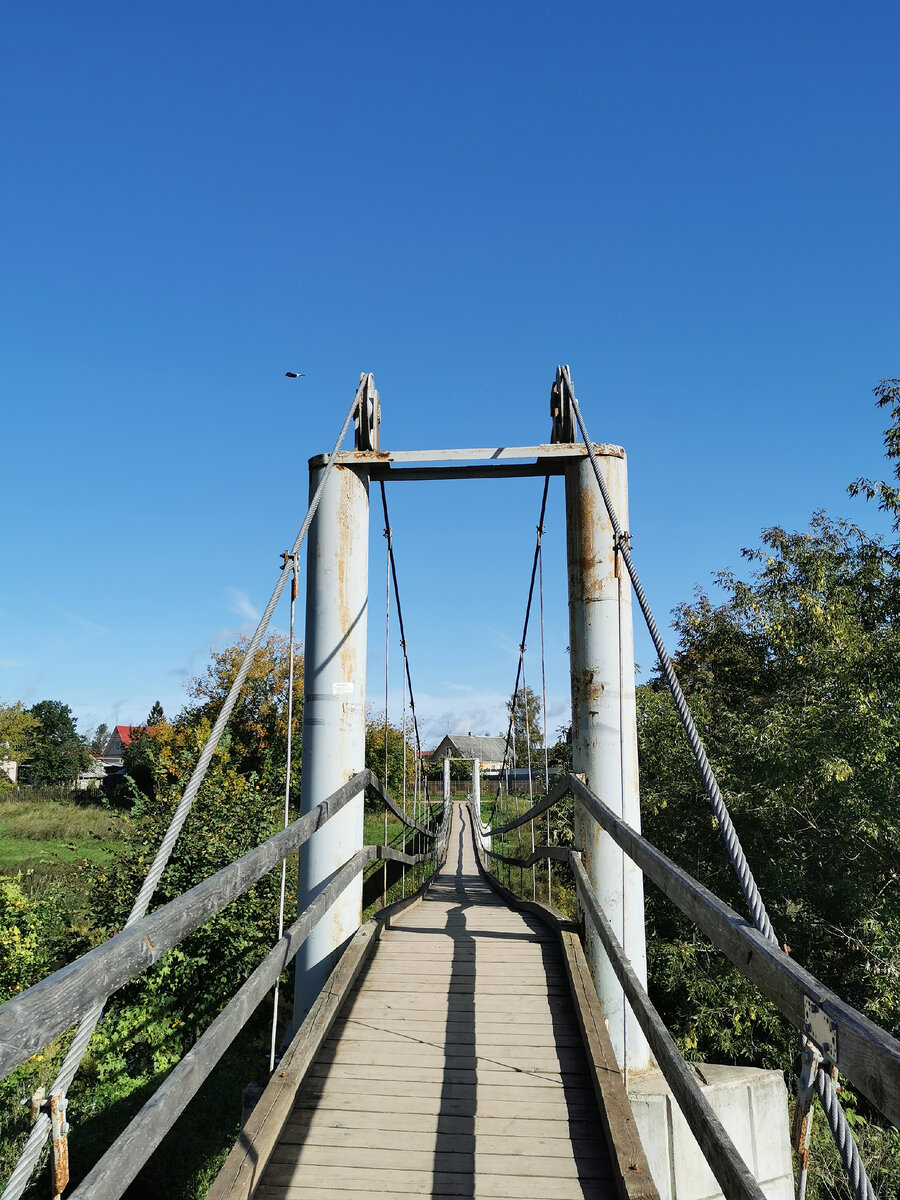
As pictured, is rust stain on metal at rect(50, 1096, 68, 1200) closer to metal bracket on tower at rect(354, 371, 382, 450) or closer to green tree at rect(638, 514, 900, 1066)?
metal bracket on tower at rect(354, 371, 382, 450)

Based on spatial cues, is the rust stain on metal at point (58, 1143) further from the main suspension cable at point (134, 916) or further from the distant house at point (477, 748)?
the distant house at point (477, 748)

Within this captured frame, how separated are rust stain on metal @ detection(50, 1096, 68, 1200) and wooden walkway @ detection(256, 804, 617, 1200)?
1076mm

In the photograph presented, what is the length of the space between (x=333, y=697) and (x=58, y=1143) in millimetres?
2912

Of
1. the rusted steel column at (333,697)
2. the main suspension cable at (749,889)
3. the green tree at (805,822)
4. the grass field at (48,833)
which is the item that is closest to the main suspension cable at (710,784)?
the main suspension cable at (749,889)

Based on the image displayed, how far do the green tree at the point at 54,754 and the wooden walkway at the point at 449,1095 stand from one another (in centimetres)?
3585

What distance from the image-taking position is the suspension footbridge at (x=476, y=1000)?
4.50 ft

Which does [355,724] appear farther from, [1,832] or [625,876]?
[1,832]

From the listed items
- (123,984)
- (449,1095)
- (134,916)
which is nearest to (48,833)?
(449,1095)

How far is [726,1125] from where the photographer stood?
383cm

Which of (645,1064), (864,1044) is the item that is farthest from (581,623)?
(864,1044)

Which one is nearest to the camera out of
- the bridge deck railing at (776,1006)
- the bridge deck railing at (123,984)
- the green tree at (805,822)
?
the bridge deck railing at (776,1006)

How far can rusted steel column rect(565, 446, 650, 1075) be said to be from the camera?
389 cm

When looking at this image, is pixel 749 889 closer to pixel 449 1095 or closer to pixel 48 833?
pixel 449 1095

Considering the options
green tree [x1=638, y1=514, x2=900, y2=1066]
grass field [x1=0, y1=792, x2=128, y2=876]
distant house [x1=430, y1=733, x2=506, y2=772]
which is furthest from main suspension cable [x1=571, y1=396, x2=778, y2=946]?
distant house [x1=430, y1=733, x2=506, y2=772]
